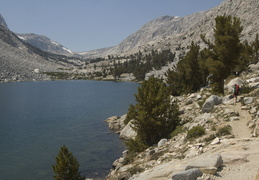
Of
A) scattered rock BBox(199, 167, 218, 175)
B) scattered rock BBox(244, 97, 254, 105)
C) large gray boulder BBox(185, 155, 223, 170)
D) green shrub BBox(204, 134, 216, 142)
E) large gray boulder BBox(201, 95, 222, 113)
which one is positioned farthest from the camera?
large gray boulder BBox(201, 95, 222, 113)

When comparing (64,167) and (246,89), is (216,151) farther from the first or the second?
(246,89)

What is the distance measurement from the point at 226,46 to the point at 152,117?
45.9ft

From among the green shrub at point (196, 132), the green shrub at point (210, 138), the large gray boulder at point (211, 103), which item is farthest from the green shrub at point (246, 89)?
the green shrub at point (210, 138)

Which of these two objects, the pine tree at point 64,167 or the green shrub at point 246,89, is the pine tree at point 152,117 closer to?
the green shrub at point 246,89

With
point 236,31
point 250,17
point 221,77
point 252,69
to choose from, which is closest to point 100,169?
point 221,77

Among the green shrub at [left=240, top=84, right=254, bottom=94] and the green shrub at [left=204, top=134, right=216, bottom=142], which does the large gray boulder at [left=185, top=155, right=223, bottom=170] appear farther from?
the green shrub at [left=240, top=84, right=254, bottom=94]

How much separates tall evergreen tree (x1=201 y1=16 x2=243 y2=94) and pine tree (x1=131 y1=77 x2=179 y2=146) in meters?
8.69

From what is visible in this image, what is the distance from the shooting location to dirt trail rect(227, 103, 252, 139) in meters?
17.7

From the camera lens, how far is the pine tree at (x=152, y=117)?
28.4 metres

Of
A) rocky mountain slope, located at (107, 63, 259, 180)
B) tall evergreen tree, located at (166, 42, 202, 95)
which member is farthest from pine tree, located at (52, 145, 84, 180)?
tall evergreen tree, located at (166, 42, 202, 95)

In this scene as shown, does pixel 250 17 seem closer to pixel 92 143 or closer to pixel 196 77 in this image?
pixel 196 77

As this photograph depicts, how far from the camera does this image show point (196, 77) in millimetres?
53594

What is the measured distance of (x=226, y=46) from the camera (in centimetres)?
3127

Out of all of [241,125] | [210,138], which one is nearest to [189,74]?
[241,125]
